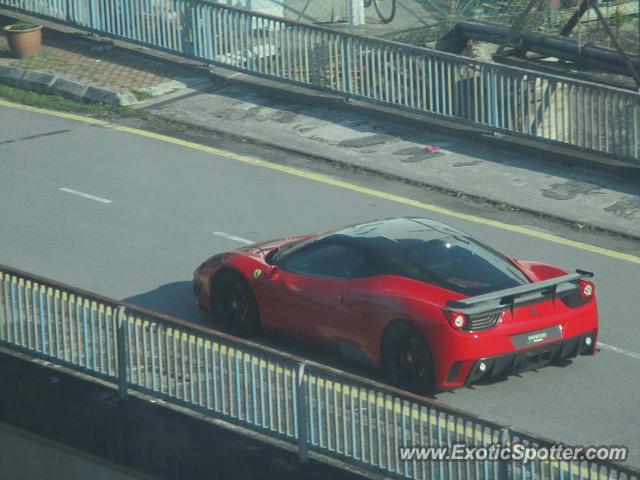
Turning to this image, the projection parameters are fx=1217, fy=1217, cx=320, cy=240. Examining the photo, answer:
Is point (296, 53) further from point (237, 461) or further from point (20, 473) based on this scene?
point (237, 461)

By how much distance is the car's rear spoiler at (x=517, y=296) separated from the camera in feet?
32.4

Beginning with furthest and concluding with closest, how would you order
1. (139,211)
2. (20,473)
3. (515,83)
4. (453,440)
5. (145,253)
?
(515,83)
(139,211)
(145,253)
(20,473)
(453,440)

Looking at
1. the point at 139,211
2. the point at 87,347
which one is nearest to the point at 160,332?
the point at 87,347

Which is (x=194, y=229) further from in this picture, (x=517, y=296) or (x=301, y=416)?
(x=301, y=416)

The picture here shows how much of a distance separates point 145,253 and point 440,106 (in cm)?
596

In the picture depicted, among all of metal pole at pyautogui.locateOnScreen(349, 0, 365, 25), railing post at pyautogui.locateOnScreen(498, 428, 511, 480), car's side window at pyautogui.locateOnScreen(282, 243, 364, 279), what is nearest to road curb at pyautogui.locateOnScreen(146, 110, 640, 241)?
car's side window at pyautogui.locateOnScreen(282, 243, 364, 279)

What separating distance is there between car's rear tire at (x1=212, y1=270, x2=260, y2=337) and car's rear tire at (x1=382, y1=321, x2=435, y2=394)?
172cm

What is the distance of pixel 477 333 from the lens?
9867mm

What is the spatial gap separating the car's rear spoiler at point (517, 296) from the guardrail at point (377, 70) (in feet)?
20.4

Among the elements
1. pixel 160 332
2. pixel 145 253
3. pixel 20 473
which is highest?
pixel 160 332

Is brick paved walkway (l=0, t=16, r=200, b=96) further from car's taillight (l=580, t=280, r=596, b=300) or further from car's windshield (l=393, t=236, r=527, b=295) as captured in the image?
car's taillight (l=580, t=280, r=596, b=300)

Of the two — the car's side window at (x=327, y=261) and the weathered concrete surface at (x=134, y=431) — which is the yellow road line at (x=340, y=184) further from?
the weathered concrete surface at (x=134, y=431)

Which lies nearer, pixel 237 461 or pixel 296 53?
pixel 237 461

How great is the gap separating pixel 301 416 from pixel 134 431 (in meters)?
1.82
